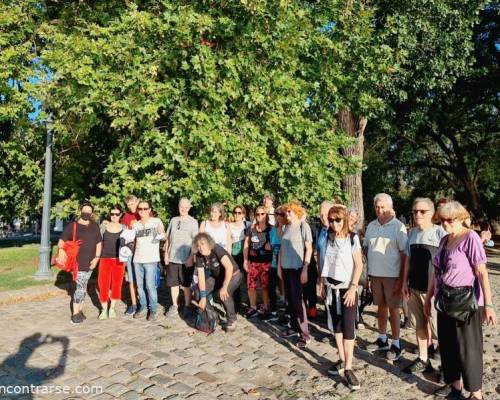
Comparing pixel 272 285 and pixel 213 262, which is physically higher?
pixel 213 262

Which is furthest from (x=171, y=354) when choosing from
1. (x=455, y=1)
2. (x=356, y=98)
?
(x=455, y=1)

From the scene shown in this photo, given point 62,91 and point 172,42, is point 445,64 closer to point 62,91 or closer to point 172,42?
point 172,42

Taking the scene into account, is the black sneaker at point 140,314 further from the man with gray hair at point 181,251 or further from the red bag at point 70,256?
the red bag at point 70,256

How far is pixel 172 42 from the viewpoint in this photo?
24.5 feet

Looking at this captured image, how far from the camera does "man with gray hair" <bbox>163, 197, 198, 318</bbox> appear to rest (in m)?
6.79

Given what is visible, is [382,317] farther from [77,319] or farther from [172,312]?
[77,319]

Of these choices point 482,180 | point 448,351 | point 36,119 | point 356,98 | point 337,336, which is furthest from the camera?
point 482,180

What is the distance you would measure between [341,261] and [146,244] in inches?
134

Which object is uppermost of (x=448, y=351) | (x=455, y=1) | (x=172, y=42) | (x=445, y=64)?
(x=455, y=1)

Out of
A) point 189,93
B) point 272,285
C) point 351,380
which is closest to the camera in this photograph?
point 351,380

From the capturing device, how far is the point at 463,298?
381 cm

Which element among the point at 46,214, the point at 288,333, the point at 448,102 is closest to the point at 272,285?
the point at 288,333

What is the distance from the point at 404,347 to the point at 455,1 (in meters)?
11.2

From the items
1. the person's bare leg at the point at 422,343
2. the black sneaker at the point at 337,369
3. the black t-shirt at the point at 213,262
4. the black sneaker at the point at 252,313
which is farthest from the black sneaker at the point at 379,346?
the black t-shirt at the point at 213,262
